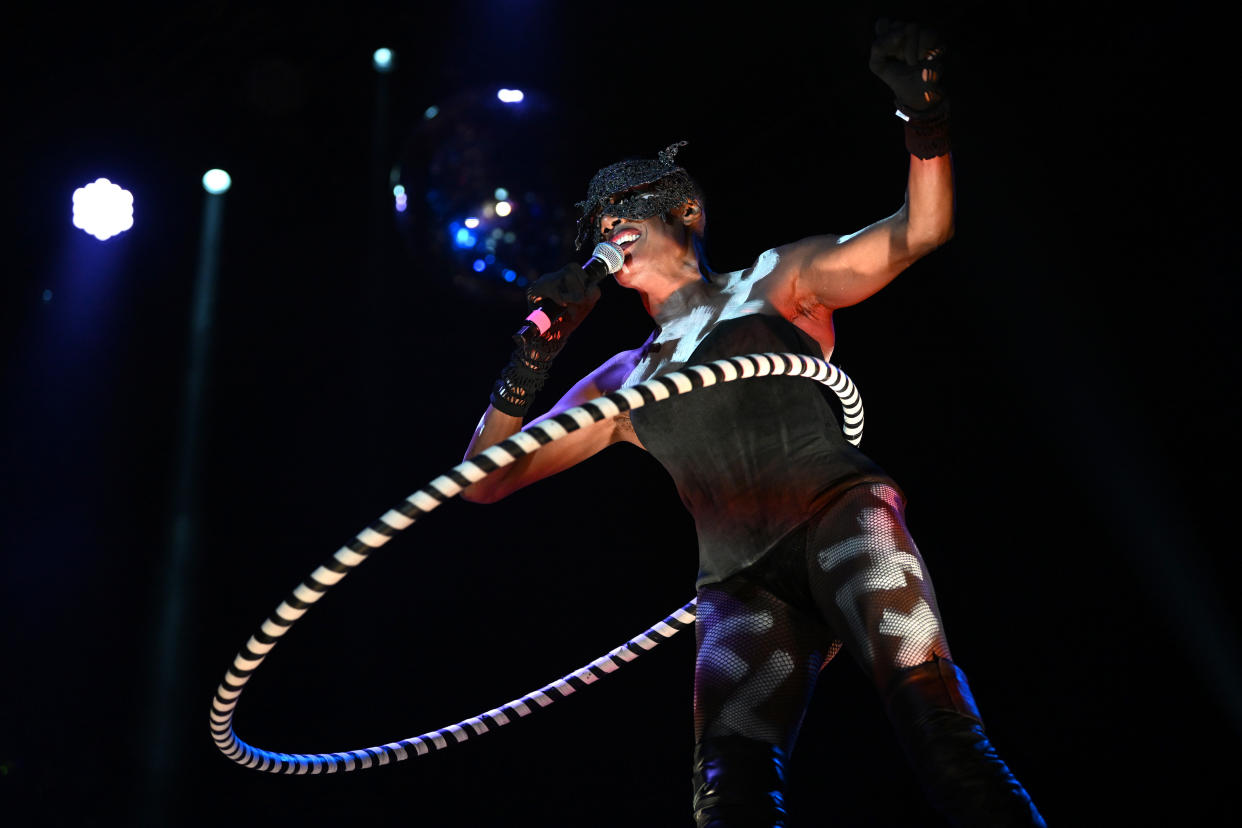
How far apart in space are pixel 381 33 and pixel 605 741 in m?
4.88

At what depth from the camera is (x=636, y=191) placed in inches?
144

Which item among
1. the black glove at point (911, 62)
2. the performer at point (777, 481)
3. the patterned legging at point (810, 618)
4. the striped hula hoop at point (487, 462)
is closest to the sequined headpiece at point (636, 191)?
the performer at point (777, 481)

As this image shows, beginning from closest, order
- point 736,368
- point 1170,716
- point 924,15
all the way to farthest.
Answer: point 736,368 < point 1170,716 < point 924,15

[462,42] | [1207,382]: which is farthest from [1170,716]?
[462,42]

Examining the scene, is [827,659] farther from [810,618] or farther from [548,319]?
[548,319]

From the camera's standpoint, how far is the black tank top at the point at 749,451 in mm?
2861

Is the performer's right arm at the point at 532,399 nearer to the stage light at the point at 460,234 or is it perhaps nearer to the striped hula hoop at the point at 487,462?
the striped hula hoop at the point at 487,462

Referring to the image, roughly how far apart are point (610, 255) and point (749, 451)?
0.92 m

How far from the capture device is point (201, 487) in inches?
268

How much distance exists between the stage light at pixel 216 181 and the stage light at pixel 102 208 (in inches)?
20.0

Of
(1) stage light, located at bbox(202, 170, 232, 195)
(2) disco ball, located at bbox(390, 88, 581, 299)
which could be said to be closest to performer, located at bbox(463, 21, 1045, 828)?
(2) disco ball, located at bbox(390, 88, 581, 299)

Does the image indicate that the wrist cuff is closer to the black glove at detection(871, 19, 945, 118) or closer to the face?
the black glove at detection(871, 19, 945, 118)

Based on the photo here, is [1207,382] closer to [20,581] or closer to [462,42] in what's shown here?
[462,42]

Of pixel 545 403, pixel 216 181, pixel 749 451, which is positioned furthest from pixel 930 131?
pixel 216 181
